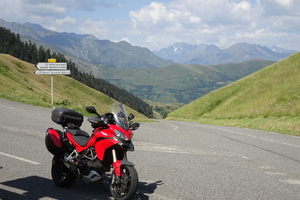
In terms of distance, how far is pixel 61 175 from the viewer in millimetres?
6906

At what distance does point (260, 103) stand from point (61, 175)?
38171 millimetres

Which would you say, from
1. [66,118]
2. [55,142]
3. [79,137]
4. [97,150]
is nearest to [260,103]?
[66,118]

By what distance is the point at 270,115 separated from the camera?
104 feet

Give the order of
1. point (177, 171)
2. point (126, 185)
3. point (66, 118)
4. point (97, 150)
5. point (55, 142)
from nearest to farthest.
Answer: point (126, 185)
point (97, 150)
point (55, 142)
point (66, 118)
point (177, 171)

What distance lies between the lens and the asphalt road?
21.3 feet

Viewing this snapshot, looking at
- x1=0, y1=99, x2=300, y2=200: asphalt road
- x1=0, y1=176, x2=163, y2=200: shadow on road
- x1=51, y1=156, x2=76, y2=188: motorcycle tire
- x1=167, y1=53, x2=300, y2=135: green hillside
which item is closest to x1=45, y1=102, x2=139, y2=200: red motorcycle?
x1=51, y1=156, x2=76, y2=188: motorcycle tire

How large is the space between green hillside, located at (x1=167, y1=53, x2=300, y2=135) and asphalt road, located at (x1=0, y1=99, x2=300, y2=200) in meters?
12.0

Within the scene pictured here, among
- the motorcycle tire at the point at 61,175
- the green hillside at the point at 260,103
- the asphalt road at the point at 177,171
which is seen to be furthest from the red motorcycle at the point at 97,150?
the green hillside at the point at 260,103

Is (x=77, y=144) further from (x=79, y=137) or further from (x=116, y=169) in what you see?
(x=116, y=169)

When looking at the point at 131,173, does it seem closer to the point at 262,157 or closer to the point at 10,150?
the point at 10,150

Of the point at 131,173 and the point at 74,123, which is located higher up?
the point at 74,123

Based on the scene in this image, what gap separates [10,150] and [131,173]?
5.75m

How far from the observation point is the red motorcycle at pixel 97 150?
5715mm

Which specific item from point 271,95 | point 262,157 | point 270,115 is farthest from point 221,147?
point 271,95
